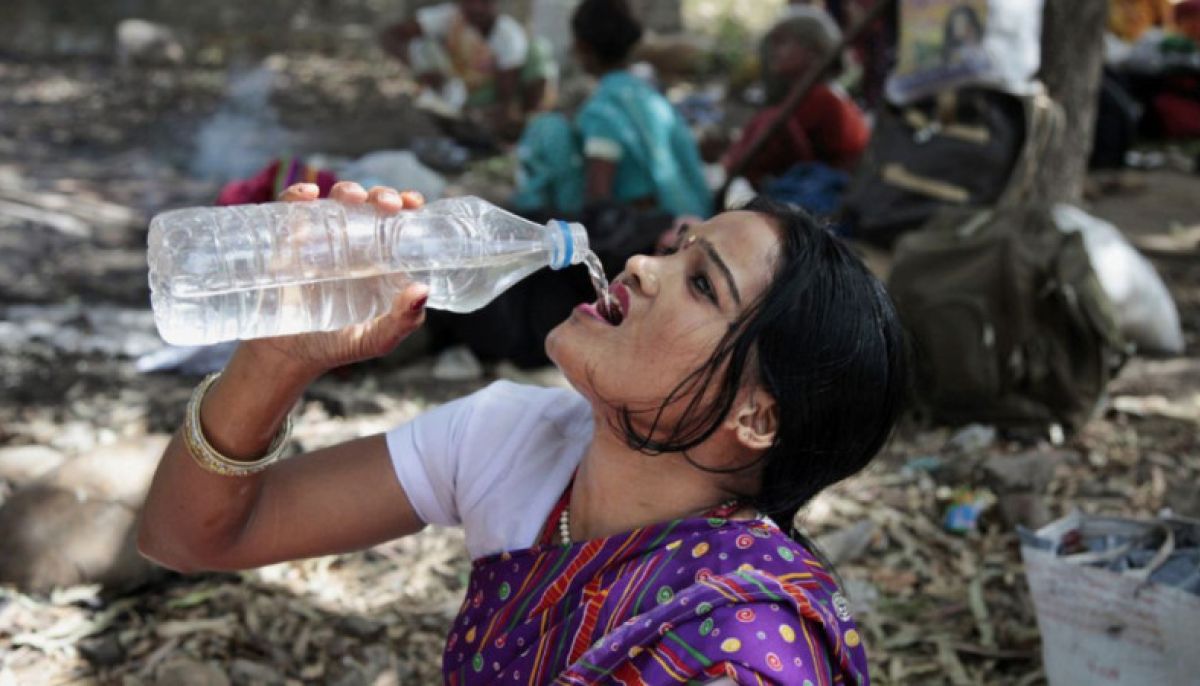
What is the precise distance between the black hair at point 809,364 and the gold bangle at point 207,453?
1.91 ft

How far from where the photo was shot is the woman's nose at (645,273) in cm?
203

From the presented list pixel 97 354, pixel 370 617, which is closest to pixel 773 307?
pixel 370 617

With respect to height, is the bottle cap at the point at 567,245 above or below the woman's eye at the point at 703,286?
above

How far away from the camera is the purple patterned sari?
6.00 ft

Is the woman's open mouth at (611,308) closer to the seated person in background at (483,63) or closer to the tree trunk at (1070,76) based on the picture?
the tree trunk at (1070,76)

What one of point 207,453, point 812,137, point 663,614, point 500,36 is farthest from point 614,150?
point 663,614

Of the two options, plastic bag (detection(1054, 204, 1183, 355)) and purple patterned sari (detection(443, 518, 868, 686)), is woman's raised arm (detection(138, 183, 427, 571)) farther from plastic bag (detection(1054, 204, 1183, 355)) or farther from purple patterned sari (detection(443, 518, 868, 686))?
plastic bag (detection(1054, 204, 1183, 355))

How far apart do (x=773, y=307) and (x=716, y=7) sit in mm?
13283

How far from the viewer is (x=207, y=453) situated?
2.04 meters

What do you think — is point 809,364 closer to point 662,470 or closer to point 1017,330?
point 662,470

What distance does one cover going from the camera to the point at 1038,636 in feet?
11.3

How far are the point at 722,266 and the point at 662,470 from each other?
1.15 ft

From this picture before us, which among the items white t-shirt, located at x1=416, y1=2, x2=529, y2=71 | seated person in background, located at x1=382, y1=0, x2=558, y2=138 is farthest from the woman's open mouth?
white t-shirt, located at x1=416, y1=2, x2=529, y2=71

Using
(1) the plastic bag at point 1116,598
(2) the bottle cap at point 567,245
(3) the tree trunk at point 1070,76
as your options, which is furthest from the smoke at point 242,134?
(2) the bottle cap at point 567,245
